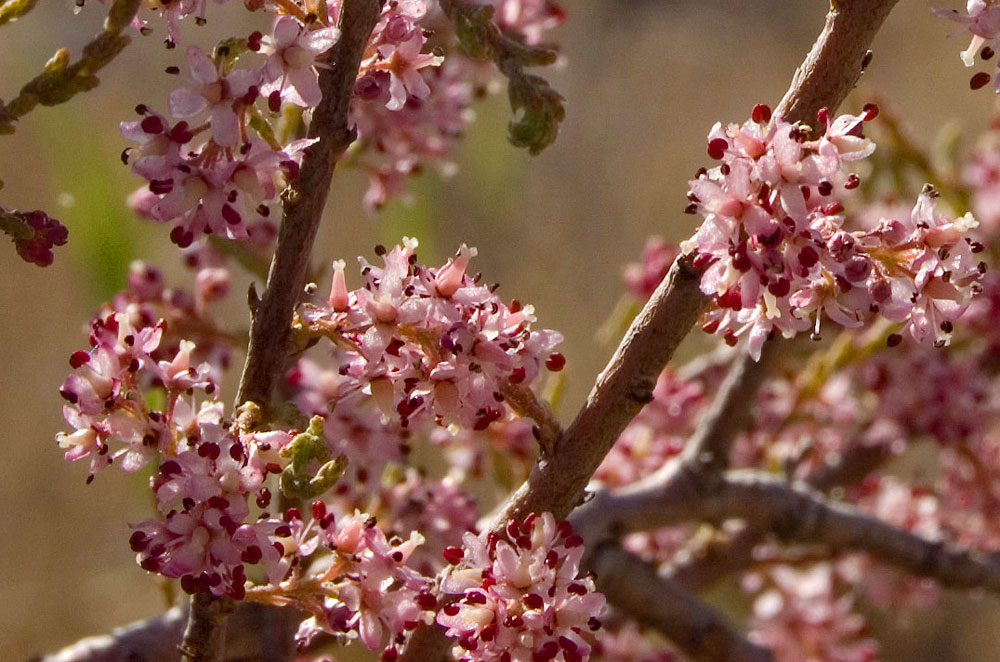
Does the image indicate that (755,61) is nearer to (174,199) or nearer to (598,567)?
(598,567)

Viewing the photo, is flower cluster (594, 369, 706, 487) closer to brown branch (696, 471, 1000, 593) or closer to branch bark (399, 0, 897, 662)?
brown branch (696, 471, 1000, 593)

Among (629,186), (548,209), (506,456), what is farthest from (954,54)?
(506,456)

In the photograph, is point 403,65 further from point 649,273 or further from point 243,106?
point 649,273

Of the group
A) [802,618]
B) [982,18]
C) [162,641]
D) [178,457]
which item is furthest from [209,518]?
[802,618]

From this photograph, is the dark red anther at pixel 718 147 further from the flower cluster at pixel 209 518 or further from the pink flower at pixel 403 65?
the flower cluster at pixel 209 518

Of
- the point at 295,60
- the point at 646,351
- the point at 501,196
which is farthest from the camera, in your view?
the point at 501,196

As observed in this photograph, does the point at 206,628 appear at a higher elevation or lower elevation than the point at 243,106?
lower

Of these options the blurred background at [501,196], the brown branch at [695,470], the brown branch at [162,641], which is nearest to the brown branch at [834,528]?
the brown branch at [695,470]
